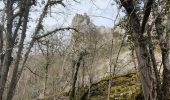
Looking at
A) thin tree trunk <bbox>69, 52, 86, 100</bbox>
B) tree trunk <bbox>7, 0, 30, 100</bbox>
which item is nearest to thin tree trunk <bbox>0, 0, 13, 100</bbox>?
tree trunk <bbox>7, 0, 30, 100</bbox>

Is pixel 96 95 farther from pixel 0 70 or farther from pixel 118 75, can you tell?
pixel 0 70

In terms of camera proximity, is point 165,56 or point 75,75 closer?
point 165,56

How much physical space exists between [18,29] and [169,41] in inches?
273

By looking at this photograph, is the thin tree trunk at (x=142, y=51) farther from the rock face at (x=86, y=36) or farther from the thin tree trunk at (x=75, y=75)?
the rock face at (x=86, y=36)

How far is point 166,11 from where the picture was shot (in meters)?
11.6

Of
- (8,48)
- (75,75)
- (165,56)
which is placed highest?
(75,75)

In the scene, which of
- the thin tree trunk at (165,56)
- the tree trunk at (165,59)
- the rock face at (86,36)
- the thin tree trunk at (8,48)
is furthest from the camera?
the rock face at (86,36)

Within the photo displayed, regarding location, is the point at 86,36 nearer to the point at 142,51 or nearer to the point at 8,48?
the point at 8,48

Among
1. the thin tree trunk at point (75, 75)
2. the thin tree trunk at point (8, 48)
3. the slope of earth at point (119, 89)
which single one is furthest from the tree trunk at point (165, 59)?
the thin tree trunk at point (75, 75)

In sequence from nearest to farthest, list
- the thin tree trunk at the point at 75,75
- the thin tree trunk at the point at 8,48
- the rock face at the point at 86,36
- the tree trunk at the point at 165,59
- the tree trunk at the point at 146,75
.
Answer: the tree trunk at the point at 146,75 → the tree trunk at the point at 165,59 → the thin tree trunk at the point at 8,48 → the thin tree trunk at the point at 75,75 → the rock face at the point at 86,36

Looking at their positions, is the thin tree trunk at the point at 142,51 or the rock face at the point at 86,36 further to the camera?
the rock face at the point at 86,36

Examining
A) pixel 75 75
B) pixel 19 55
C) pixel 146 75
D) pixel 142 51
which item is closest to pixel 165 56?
pixel 19 55

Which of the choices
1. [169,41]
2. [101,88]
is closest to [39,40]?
[169,41]

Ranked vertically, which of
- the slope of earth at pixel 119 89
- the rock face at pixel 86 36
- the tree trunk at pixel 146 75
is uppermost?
the rock face at pixel 86 36
